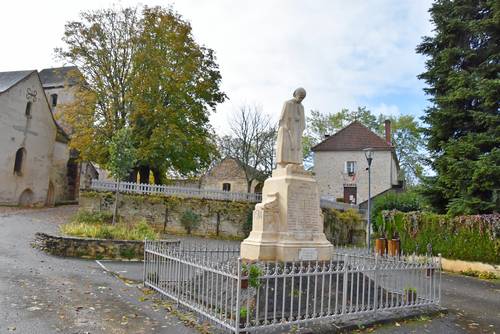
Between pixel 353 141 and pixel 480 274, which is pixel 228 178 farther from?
pixel 480 274

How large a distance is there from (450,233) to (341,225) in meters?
11.2

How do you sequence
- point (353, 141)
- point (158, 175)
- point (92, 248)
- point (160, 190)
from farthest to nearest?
point (353, 141)
point (158, 175)
point (160, 190)
point (92, 248)

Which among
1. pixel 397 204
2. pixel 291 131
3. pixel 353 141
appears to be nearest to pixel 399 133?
pixel 353 141

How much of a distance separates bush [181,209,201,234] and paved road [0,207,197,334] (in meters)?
9.14

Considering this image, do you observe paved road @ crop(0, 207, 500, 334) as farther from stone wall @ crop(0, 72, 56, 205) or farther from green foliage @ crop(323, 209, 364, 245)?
stone wall @ crop(0, 72, 56, 205)

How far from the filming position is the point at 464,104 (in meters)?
16.6

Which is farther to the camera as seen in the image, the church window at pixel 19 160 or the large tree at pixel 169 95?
the church window at pixel 19 160

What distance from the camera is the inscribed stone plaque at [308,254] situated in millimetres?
8188

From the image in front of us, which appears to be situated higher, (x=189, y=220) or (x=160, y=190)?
(x=160, y=190)

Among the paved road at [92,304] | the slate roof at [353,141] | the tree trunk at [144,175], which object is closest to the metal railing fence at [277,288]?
the paved road at [92,304]

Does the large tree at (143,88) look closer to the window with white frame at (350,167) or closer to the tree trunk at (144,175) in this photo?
the tree trunk at (144,175)

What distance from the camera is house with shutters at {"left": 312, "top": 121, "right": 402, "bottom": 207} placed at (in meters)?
33.9

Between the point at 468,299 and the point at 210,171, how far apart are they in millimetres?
30761

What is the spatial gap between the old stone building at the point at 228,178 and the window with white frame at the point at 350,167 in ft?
25.5
